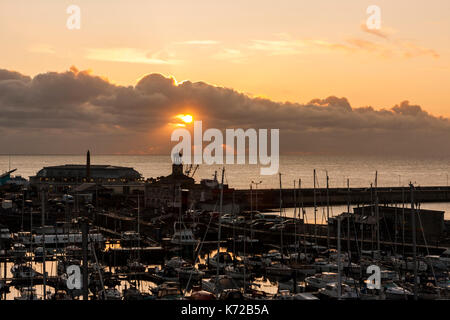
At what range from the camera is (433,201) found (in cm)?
13512

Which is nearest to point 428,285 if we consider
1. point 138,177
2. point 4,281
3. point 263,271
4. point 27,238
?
point 263,271

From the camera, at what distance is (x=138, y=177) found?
13588 cm

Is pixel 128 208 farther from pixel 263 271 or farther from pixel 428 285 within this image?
pixel 428 285

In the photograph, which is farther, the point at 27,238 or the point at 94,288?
the point at 27,238

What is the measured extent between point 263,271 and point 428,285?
14048mm
